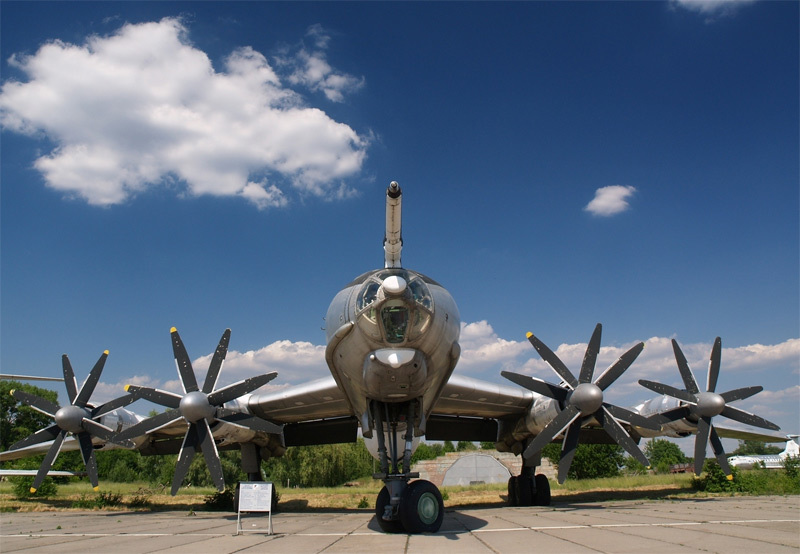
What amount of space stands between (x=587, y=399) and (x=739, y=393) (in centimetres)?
532

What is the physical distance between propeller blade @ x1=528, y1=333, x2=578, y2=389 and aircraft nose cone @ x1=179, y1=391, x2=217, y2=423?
738cm

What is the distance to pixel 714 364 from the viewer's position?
13305 millimetres

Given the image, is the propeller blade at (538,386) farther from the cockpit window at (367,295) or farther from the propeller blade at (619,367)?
the cockpit window at (367,295)

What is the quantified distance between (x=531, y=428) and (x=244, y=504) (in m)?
7.71

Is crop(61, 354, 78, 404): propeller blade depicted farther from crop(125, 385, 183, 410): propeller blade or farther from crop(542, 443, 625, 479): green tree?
crop(542, 443, 625, 479): green tree

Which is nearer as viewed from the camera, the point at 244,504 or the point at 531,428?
the point at 244,504

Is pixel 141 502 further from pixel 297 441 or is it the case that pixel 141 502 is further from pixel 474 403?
pixel 474 403

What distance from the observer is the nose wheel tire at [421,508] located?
6941 mm

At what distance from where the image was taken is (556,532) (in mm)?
7176

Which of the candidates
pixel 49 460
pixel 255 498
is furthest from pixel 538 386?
pixel 49 460

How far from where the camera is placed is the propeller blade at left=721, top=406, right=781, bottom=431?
12641mm

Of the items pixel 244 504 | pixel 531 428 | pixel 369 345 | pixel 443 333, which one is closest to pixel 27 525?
pixel 244 504

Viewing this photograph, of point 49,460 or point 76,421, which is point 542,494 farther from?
point 49,460

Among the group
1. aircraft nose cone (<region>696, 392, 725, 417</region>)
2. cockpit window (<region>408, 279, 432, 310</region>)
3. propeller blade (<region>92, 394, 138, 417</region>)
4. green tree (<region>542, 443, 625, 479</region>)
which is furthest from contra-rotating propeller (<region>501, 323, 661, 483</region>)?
green tree (<region>542, 443, 625, 479</region>)
